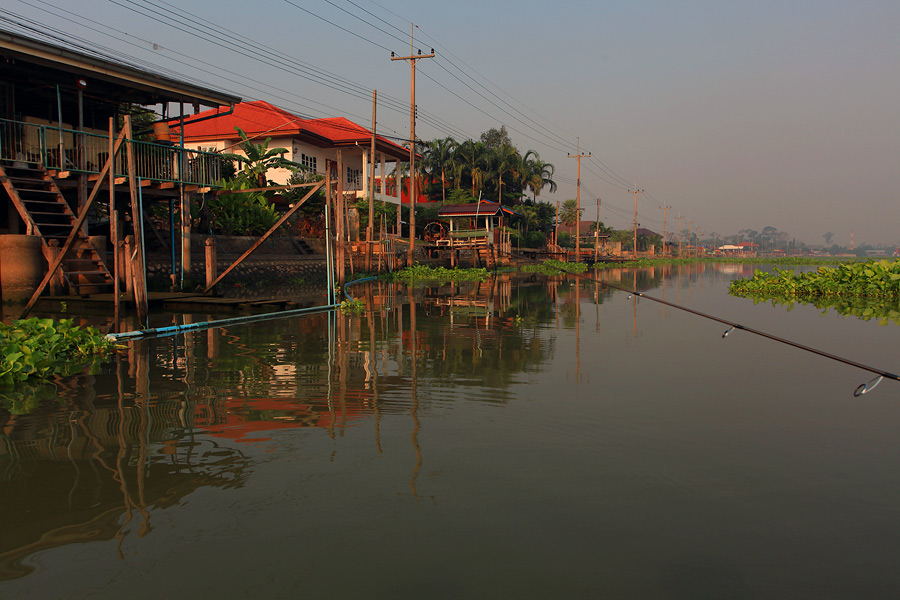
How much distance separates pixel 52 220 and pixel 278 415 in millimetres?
13613

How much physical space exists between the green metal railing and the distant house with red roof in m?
13.3

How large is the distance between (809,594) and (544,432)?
3.17 meters

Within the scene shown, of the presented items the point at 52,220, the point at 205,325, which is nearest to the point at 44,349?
the point at 205,325

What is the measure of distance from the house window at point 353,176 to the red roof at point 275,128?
2291mm

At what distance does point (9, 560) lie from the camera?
394cm

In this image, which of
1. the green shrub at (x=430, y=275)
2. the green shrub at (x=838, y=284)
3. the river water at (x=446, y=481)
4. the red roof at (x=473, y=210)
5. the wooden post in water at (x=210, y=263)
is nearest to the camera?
the river water at (x=446, y=481)

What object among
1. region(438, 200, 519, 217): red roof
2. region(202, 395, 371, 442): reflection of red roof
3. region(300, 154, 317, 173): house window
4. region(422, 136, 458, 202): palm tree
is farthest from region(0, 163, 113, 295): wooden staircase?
region(422, 136, 458, 202): palm tree

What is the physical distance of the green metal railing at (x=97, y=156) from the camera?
17.8m

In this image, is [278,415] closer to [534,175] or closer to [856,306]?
[856,306]

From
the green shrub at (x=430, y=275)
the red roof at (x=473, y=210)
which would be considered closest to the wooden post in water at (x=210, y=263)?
the green shrub at (x=430, y=275)

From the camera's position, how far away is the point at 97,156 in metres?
Result: 19.9

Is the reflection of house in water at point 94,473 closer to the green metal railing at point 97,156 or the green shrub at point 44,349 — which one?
the green shrub at point 44,349

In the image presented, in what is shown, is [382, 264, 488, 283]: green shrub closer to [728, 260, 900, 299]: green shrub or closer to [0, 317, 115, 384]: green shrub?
[728, 260, 900, 299]: green shrub

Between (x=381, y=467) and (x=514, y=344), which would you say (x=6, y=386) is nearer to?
(x=381, y=467)
